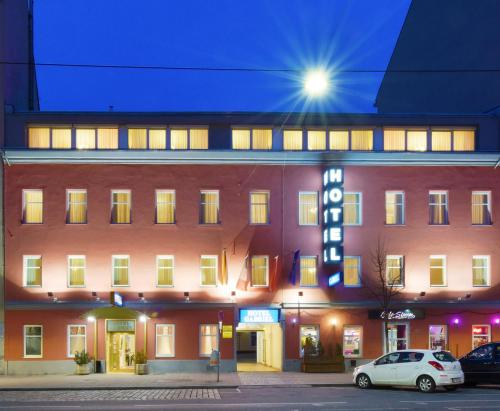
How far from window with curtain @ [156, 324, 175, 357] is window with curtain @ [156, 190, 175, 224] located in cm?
507

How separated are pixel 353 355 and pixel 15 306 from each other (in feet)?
52.8

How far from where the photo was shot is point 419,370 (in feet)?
84.0

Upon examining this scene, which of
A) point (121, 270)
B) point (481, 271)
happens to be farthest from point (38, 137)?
point (481, 271)

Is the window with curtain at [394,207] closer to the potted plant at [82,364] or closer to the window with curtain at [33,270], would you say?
the potted plant at [82,364]

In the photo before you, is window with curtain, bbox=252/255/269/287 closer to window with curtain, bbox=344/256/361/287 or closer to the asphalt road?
window with curtain, bbox=344/256/361/287

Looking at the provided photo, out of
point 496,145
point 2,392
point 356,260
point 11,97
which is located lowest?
point 2,392

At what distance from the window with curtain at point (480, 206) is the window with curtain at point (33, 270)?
21.2 m

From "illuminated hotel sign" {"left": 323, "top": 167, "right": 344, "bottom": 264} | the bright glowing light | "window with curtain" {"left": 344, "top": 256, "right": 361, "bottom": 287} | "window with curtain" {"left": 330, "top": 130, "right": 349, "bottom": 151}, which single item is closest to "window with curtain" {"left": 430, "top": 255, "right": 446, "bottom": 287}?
"window with curtain" {"left": 344, "top": 256, "right": 361, "bottom": 287}

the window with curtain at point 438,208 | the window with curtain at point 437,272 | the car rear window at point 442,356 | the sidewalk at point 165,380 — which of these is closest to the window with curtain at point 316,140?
the window with curtain at point 438,208

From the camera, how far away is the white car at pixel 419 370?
25.3 m

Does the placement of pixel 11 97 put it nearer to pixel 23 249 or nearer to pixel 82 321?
pixel 23 249

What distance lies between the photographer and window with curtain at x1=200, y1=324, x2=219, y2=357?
113 feet

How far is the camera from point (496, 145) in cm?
3656

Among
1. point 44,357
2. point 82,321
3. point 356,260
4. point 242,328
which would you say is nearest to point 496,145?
point 356,260
